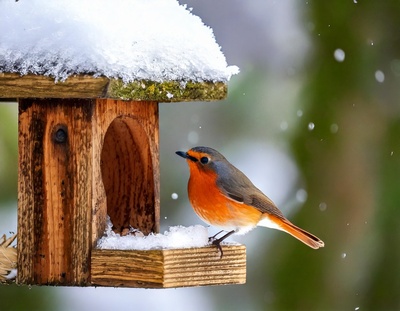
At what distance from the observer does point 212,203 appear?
4.33 metres

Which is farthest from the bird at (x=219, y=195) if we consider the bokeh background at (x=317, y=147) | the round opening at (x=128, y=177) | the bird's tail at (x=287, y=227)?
the bokeh background at (x=317, y=147)

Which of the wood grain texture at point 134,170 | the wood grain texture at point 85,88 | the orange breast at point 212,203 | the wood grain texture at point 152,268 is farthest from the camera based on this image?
the wood grain texture at point 134,170

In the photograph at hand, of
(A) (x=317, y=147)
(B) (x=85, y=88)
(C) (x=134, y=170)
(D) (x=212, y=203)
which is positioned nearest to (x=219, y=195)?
(D) (x=212, y=203)

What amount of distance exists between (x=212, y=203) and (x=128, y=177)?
43 cm

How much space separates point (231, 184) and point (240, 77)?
3368 mm

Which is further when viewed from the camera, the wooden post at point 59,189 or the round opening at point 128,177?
the round opening at point 128,177

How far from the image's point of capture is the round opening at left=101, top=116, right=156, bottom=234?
4.49m

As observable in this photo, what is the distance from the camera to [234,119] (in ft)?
25.5

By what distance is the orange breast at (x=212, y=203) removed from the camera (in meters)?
4.32

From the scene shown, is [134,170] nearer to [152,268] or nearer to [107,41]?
[152,268]

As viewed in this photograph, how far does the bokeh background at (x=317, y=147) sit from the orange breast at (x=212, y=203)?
3.09 m

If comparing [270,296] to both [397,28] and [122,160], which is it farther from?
[122,160]

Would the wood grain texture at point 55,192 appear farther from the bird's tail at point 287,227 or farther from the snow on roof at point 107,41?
the bird's tail at point 287,227

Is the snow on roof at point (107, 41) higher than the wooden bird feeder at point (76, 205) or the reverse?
higher
